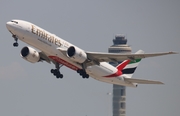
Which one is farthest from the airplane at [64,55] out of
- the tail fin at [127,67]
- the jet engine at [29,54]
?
the tail fin at [127,67]

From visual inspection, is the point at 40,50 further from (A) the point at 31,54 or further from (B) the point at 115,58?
(B) the point at 115,58

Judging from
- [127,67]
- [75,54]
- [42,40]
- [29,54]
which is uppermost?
[127,67]

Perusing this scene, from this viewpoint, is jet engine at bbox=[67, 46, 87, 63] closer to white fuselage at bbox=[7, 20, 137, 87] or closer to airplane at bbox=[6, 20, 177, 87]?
airplane at bbox=[6, 20, 177, 87]

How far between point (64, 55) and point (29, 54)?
5.65m

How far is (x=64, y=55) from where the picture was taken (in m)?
79.6

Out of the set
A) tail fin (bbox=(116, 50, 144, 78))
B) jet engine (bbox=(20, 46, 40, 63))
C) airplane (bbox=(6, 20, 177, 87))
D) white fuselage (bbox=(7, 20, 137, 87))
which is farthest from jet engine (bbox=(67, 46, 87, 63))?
tail fin (bbox=(116, 50, 144, 78))

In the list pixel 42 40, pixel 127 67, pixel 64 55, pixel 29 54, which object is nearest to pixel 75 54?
pixel 64 55

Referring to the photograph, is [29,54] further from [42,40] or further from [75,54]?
[75,54]

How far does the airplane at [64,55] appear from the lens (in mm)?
77562

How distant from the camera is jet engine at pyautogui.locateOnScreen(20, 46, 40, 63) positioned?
82.6 m

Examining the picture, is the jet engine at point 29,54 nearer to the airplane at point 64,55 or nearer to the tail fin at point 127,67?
the airplane at point 64,55

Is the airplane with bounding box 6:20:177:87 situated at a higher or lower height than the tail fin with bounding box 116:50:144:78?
lower

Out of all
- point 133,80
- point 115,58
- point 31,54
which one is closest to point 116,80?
point 133,80

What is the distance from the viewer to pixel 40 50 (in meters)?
79.9
